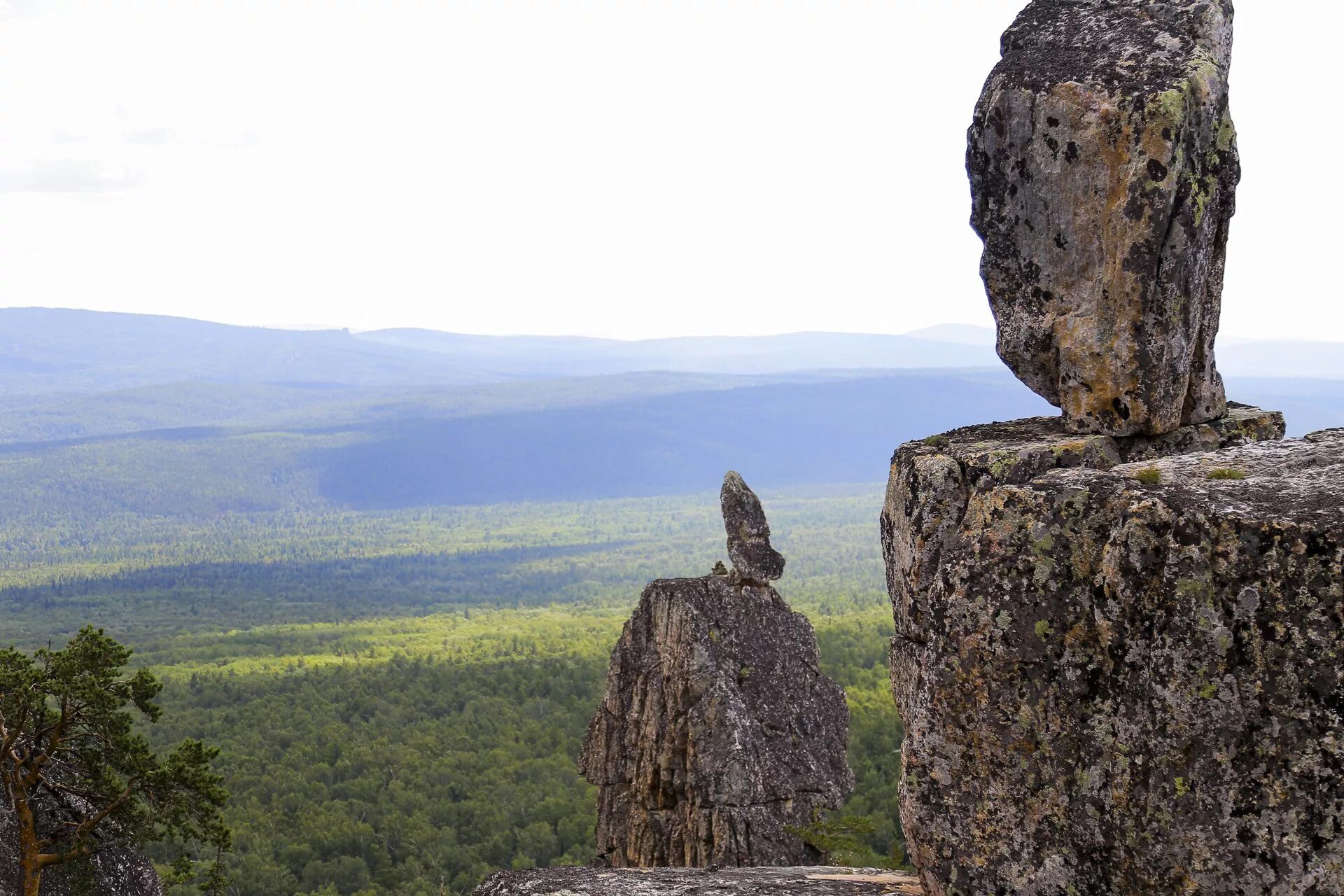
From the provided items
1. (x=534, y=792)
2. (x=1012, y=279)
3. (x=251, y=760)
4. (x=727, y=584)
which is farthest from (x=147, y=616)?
(x=1012, y=279)

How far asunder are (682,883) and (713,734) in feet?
40.2

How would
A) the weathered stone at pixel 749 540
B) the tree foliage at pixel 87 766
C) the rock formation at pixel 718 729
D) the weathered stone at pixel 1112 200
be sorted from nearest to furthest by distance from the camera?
the weathered stone at pixel 1112 200 < the tree foliage at pixel 87 766 < the rock formation at pixel 718 729 < the weathered stone at pixel 749 540

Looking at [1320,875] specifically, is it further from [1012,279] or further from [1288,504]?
[1012,279]

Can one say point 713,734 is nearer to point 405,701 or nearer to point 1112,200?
point 1112,200

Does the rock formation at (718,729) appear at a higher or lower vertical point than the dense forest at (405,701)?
higher

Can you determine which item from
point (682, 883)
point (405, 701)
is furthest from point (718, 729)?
point (405, 701)

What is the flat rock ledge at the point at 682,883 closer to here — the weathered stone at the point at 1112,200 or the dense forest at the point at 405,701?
the weathered stone at the point at 1112,200

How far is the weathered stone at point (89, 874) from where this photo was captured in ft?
41.6

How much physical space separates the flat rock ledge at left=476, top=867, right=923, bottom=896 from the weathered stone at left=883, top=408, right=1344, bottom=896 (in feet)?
2.56

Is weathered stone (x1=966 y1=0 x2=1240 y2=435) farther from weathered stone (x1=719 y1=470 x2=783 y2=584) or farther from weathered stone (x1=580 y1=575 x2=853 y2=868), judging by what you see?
weathered stone (x1=719 y1=470 x2=783 y2=584)

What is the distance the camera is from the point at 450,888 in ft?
112

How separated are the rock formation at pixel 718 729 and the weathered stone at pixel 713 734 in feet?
0.07

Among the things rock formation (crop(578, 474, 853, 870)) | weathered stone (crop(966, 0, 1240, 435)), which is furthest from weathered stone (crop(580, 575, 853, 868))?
weathered stone (crop(966, 0, 1240, 435))

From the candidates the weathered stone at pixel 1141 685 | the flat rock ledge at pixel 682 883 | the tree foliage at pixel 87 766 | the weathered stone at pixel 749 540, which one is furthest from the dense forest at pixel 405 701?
the weathered stone at pixel 1141 685
